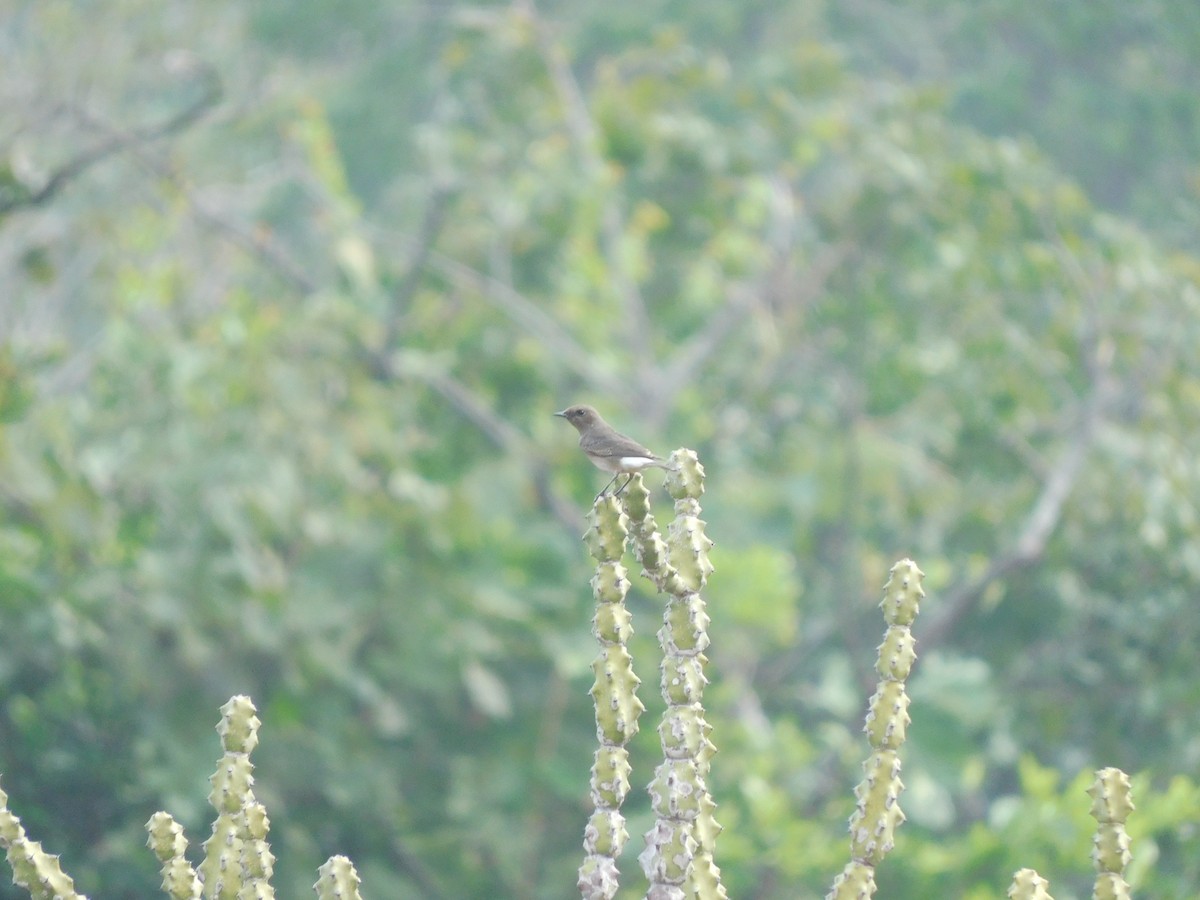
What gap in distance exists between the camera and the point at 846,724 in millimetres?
8141

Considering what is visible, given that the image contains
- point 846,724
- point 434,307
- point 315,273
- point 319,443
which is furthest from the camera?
point 315,273

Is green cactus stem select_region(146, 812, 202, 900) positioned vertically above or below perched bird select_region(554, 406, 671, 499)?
below

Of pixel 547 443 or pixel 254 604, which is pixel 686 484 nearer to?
pixel 254 604

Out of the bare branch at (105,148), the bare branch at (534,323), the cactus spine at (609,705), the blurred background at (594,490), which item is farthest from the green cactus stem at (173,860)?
the bare branch at (534,323)

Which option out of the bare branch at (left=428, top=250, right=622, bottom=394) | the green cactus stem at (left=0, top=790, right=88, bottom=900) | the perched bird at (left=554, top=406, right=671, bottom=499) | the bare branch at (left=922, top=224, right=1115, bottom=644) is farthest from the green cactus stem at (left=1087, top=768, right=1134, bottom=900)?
the bare branch at (left=428, top=250, right=622, bottom=394)

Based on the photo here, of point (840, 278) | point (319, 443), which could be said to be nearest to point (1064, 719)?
point (840, 278)

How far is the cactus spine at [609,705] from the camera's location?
280cm

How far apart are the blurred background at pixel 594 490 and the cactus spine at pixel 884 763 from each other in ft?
8.71

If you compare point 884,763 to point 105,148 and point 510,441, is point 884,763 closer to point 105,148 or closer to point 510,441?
point 105,148

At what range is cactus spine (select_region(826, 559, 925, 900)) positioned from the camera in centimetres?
285

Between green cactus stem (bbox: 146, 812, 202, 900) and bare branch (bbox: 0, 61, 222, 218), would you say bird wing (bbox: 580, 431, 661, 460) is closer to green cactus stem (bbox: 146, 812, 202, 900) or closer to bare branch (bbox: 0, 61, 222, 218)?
green cactus stem (bbox: 146, 812, 202, 900)

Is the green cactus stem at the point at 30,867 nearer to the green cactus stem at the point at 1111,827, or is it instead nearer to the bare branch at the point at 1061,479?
the green cactus stem at the point at 1111,827

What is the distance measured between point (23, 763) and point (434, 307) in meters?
3.38

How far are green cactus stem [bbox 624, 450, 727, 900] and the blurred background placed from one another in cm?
281
